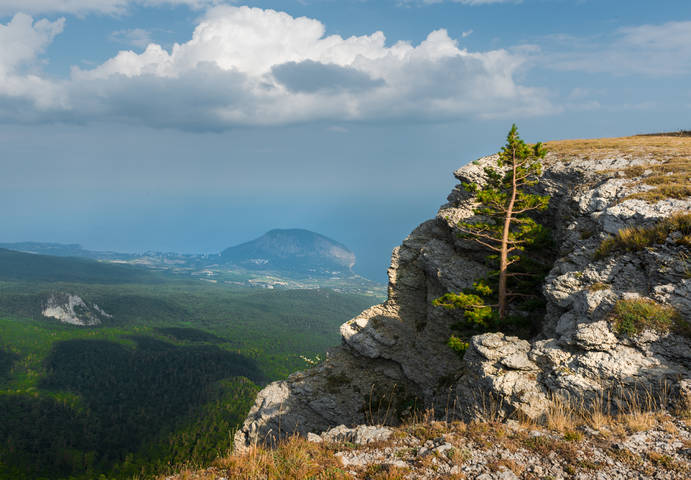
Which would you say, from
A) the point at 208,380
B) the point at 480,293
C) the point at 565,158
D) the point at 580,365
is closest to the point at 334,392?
the point at 480,293

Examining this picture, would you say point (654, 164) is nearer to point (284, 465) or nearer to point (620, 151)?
point (620, 151)

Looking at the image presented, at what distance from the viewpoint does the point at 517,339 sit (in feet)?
52.6

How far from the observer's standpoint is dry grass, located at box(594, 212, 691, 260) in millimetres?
14121

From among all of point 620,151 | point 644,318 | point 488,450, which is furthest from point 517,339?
point 620,151

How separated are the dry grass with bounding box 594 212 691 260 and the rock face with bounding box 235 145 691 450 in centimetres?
43

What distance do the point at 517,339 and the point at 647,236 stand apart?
7149 mm

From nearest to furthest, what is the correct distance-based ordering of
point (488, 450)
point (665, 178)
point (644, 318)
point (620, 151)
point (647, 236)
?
1. point (488, 450)
2. point (644, 318)
3. point (647, 236)
4. point (665, 178)
5. point (620, 151)

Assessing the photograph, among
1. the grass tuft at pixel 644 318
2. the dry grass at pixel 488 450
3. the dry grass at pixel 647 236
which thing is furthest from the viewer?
the dry grass at pixel 647 236

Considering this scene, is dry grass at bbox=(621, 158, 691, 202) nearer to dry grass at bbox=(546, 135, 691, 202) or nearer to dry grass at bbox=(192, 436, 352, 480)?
dry grass at bbox=(546, 135, 691, 202)

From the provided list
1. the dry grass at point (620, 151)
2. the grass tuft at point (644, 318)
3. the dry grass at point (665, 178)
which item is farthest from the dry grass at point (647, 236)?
the dry grass at point (620, 151)

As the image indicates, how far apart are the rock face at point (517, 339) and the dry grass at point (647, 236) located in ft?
1.40

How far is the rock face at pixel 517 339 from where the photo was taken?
39.8 feet

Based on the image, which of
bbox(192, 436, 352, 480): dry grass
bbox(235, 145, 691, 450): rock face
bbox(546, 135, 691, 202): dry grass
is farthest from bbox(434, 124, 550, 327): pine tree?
bbox(192, 436, 352, 480): dry grass

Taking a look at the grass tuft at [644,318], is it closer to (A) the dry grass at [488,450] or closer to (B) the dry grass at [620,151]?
(A) the dry grass at [488,450]
